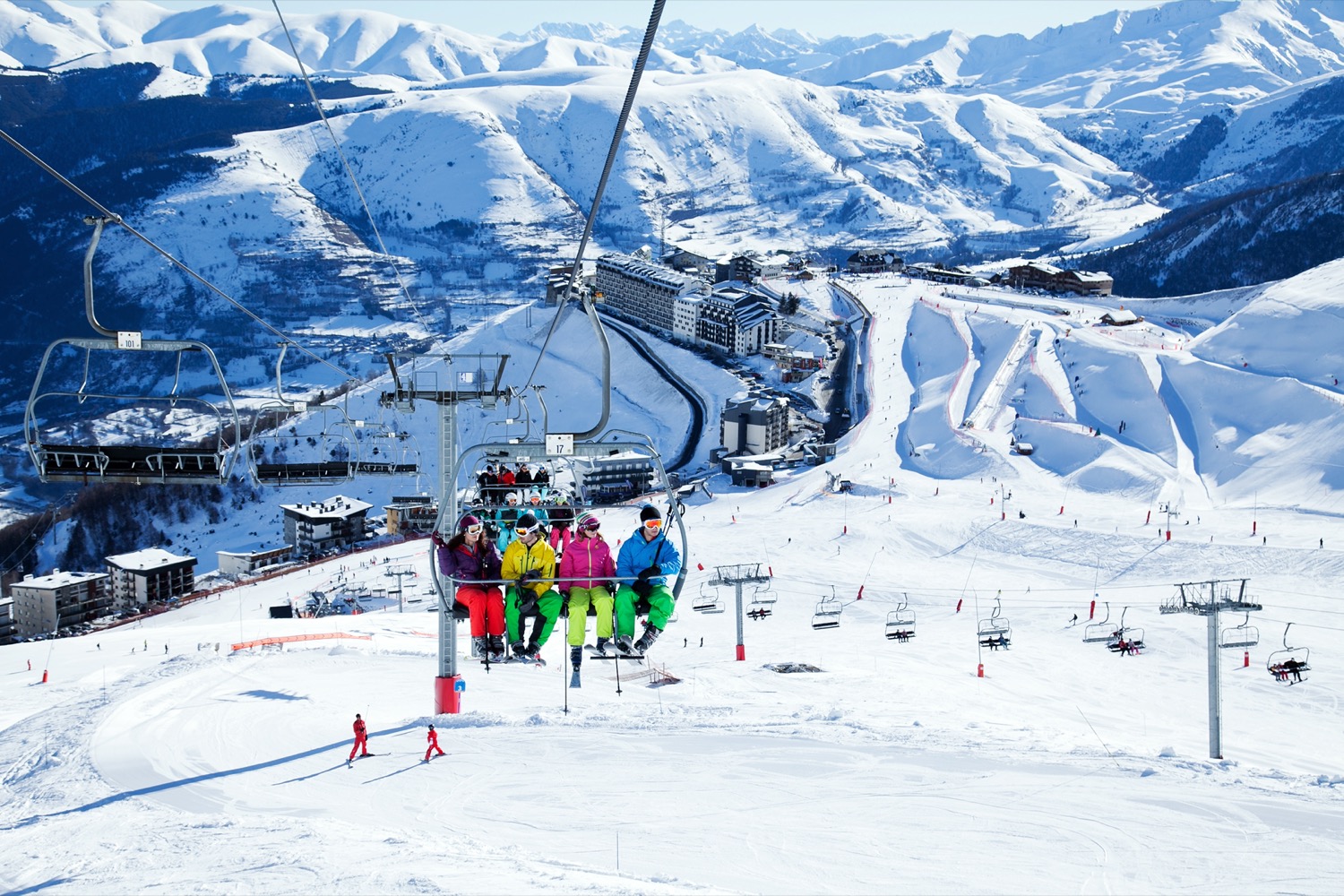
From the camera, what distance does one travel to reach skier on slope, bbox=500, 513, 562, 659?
9188mm

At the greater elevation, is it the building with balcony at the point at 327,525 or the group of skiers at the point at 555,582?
the group of skiers at the point at 555,582

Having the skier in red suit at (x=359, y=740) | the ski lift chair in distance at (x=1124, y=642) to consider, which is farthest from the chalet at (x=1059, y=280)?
the skier in red suit at (x=359, y=740)

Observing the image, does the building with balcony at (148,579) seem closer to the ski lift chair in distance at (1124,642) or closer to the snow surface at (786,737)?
the snow surface at (786,737)

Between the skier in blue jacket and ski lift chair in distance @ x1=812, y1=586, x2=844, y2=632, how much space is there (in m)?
13.5

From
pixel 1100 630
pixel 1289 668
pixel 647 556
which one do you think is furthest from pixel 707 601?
pixel 647 556

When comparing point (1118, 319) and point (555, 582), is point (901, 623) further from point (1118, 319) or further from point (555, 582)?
point (1118, 319)

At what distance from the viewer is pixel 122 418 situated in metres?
86.7

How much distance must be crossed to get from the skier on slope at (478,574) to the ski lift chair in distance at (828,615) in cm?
1349

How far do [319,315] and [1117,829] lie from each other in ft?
387

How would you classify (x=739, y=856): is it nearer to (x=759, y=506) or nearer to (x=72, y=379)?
(x=759, y=506)

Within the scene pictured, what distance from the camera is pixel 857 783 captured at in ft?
35.3

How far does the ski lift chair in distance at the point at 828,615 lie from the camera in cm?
2230

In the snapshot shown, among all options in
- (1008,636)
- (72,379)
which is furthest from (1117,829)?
(72,379)

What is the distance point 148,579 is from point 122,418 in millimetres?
54598
